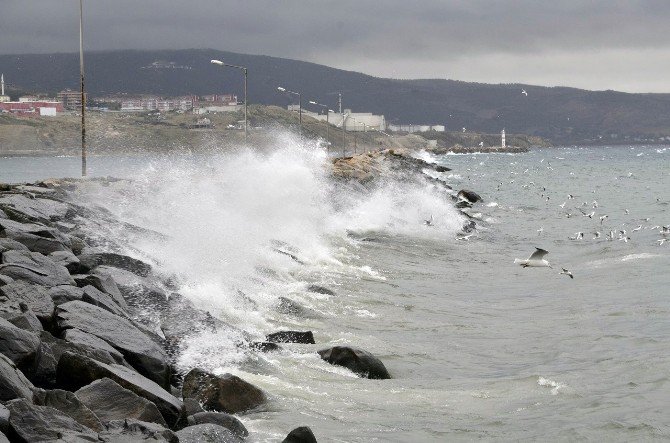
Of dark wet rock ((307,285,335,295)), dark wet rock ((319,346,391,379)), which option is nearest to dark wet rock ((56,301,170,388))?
dark wet rock ((319,346,391,379))

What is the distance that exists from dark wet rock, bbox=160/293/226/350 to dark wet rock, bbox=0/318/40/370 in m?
3.28

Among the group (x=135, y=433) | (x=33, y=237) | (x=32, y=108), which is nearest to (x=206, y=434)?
(x=135, y=433)

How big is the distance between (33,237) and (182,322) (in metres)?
3.04

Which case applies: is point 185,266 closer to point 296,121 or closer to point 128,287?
point 128,287

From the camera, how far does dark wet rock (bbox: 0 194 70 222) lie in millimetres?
16938

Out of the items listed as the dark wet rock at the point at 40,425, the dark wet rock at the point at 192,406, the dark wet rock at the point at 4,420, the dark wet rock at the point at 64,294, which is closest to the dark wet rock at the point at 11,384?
the dark wet rock at the point at 40,425

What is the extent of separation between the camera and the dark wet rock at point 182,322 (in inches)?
487

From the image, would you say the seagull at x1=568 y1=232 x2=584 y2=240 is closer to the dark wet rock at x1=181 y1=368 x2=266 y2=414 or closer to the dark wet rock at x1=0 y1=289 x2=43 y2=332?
the dark wet rock at x1=181 y1=368 x2=266 y2=414

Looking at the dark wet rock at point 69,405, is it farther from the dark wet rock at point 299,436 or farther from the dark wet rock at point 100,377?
the dark wet rock at point 299,436

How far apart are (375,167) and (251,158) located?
19.3 m

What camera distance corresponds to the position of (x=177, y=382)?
11.0m

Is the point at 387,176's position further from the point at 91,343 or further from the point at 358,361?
the point at 91,343

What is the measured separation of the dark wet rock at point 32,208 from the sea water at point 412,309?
1.63 meters

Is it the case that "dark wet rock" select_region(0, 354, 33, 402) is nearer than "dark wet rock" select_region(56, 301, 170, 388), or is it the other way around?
"dark wet rock" select_region(0, 354, 33, 402)
